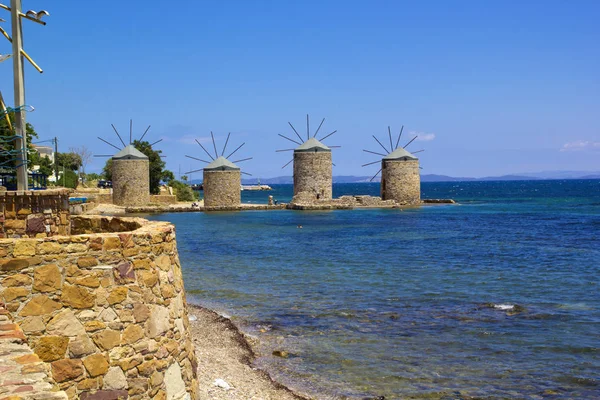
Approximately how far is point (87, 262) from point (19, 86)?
174 inches

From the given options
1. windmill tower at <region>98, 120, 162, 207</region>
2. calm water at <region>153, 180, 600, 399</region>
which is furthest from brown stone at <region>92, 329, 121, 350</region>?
windmill tower at <region>98, 120, 162, 207</region>

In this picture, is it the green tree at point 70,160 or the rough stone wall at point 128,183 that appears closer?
the rough stone wall at point 128,183

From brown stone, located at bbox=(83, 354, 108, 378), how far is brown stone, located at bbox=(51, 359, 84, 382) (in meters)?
0.04

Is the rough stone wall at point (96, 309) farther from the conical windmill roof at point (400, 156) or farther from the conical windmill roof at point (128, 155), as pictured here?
the conical windmill roof at point (400, 156)

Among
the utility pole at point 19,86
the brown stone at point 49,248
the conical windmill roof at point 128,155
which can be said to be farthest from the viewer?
the conical windmill roof at point 128,155

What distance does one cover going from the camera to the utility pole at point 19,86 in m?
7.97

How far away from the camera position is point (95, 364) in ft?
15.1

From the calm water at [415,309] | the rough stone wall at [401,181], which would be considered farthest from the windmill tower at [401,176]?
the calm water at [415,309]

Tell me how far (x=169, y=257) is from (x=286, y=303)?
7761mm

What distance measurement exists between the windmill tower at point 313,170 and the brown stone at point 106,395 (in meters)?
43.3

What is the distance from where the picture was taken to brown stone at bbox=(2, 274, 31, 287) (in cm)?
441

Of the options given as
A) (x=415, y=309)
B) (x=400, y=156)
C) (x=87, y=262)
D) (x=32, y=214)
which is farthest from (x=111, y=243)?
(x=400, y=156)

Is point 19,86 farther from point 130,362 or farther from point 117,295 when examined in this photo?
point 130,362

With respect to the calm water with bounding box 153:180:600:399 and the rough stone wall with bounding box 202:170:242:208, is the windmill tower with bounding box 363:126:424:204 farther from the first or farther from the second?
the calm water with bounding box 153:180:600:399
